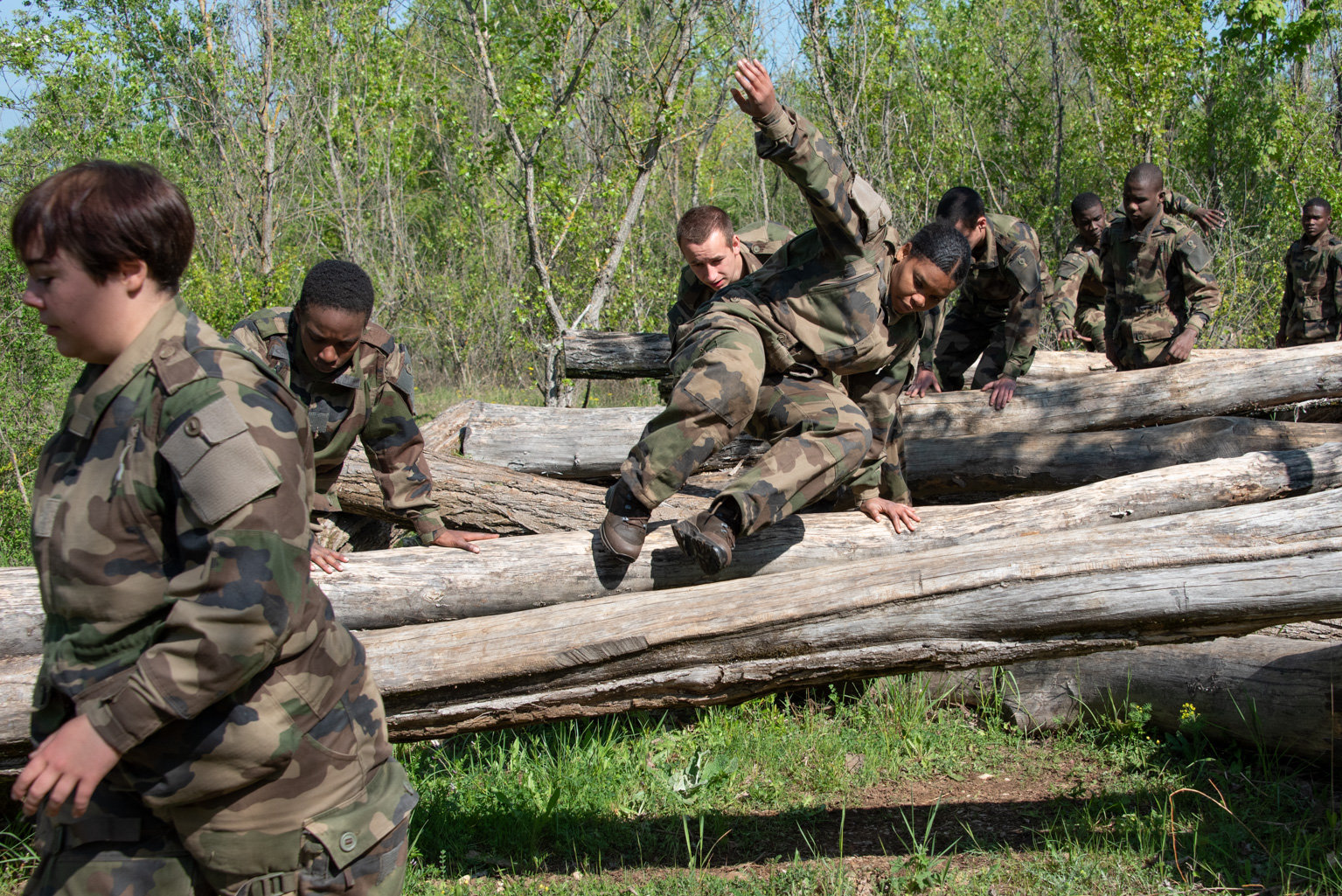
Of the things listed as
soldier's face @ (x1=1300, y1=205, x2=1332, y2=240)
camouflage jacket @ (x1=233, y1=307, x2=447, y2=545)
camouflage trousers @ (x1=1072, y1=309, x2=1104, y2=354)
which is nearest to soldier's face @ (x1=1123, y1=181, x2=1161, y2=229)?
camouflage trousers @ (x1=1072, y1=309, x2=1104, y2=354)

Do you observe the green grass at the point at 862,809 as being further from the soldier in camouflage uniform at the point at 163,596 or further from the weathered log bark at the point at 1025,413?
the weathered log bark at the point at 1025,413

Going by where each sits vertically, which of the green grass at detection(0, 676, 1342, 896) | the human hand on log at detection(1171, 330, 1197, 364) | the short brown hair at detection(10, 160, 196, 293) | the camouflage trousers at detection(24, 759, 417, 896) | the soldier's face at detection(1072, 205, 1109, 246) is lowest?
the green grass at detection(0, 676, 1342, 896)

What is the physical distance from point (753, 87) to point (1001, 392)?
3271mm

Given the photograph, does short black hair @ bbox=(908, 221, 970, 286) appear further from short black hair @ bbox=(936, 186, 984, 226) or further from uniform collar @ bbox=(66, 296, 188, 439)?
uniform collar @ bbox=(66, 296, 188, 439)

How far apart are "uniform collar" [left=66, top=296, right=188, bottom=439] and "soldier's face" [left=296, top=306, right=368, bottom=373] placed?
6.43 ft

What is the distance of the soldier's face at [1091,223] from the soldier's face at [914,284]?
19.5 ft

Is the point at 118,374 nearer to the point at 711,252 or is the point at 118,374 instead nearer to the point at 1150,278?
the point at 711,252

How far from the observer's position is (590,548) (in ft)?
12.8

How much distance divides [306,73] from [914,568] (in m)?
13.7

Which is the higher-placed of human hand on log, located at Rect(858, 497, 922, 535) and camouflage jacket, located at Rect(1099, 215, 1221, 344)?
camouflage jacket, located at Rect(1099, 215, 1221, 344)

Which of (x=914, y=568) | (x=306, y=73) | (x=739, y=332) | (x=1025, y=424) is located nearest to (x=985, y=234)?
(x=1025, y=424)

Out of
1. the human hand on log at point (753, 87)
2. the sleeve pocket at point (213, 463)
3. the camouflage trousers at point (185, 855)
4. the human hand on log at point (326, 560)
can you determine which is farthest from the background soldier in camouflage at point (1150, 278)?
the sleeve pocket at point (213, 463)

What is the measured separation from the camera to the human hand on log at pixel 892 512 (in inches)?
161

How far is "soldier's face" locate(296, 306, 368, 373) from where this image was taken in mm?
3781
